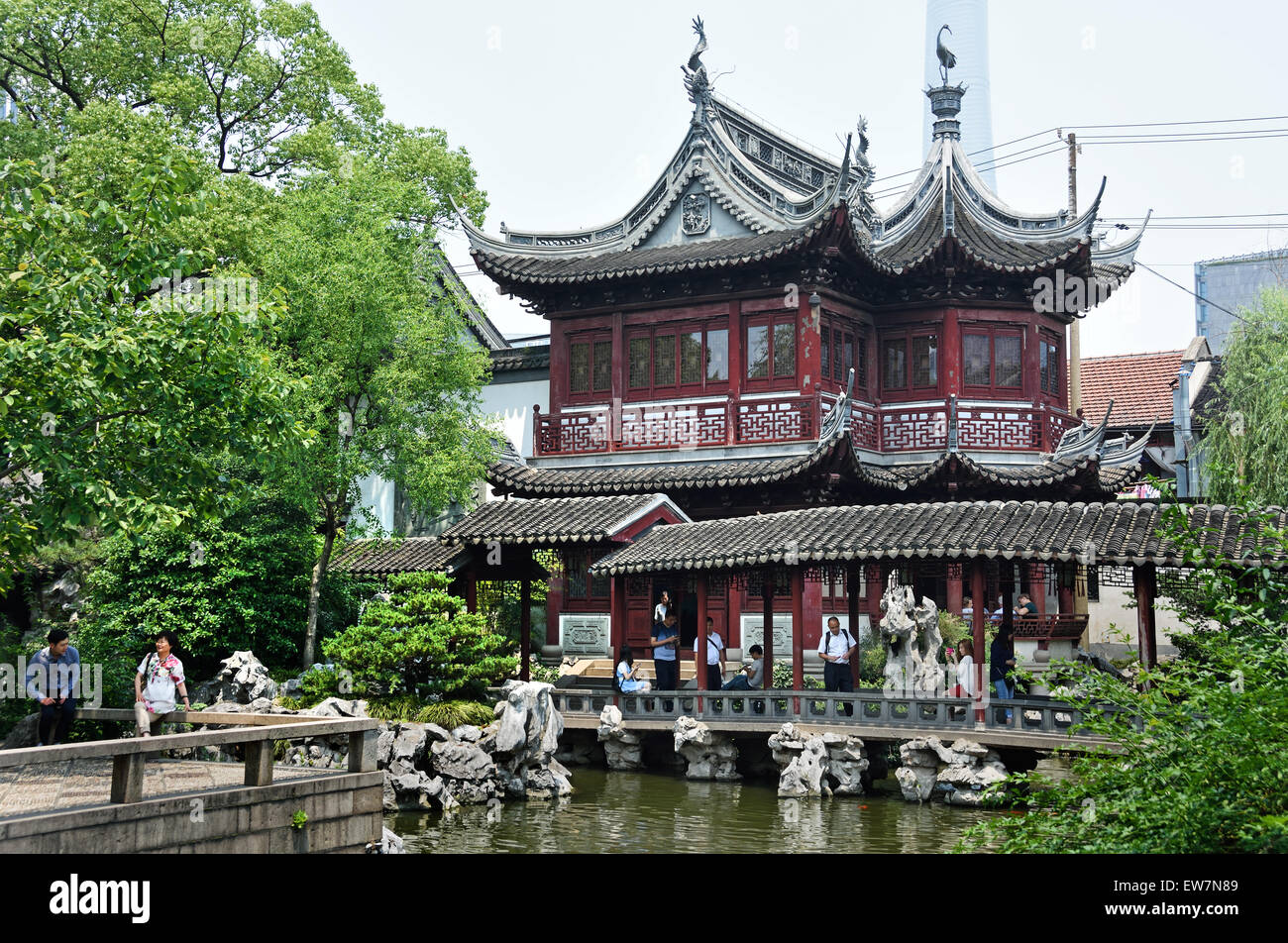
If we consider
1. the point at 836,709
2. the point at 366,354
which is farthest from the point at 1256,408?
the point at 366,354

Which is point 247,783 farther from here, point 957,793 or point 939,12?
point 939,12

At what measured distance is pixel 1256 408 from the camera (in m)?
28.2

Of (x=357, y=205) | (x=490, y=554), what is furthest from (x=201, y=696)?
(x=357, y=205)

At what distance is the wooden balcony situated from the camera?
21406 millimetres

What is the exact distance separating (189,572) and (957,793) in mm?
10689

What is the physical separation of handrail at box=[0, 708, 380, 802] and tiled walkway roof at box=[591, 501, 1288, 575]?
6991mm

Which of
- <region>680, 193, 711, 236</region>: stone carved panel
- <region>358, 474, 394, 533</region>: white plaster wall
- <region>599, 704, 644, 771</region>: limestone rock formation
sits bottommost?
<region>599, 704, 644, 771</region>: limestone rock formation

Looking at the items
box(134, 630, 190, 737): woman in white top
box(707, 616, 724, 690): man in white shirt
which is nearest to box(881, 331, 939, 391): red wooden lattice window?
box(707, 616, 724, 690): man in white shirt

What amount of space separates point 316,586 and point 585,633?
5749mm

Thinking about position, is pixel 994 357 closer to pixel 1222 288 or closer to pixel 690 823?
pixel 690 823

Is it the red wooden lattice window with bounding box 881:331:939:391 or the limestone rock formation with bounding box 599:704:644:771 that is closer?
the limestone rock formation with bounding box 599:704:644:771

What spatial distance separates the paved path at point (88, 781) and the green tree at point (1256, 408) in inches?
886

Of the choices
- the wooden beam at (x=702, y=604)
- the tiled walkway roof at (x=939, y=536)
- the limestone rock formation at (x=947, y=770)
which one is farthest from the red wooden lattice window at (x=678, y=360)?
the limestone rock formation at (x=947, y=770)

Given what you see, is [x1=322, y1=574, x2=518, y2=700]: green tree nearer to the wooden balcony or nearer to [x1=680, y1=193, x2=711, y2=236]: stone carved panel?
the wooden balcony
